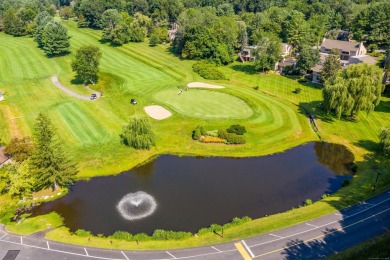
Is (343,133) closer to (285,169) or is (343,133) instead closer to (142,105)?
(285,169)

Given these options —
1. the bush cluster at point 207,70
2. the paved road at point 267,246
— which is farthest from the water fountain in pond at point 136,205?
the bush cluster at point 207,70

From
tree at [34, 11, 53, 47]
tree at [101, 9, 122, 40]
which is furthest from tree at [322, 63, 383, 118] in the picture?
tree at [34, 11, 53, 47]

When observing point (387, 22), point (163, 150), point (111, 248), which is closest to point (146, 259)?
point (111, 248)

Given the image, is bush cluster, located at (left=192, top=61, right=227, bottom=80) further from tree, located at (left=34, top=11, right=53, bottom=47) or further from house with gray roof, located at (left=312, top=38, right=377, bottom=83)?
tree, located at (left=34, top=11, right=53, bottom=47)

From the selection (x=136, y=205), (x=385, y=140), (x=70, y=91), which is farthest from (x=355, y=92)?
(x=70, y=91)

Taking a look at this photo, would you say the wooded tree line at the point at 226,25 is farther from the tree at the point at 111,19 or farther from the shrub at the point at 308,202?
the shrub at the point at 308,202
